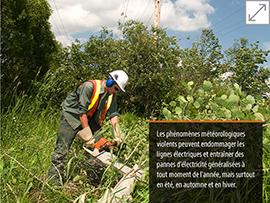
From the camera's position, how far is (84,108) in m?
3.07

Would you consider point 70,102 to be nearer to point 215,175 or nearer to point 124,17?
point 215,175

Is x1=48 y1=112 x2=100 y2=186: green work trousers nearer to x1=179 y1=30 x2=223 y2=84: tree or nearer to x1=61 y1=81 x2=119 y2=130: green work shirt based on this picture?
x1=61 y1=81 x2=119 y2=130: green work shirt

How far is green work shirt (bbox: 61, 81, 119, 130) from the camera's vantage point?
3107mm

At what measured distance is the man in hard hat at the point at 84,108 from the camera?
3.07m

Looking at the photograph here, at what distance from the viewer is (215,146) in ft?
5.48

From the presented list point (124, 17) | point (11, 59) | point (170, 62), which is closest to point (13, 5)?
point (11, 59)

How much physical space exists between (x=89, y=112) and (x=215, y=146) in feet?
6.92

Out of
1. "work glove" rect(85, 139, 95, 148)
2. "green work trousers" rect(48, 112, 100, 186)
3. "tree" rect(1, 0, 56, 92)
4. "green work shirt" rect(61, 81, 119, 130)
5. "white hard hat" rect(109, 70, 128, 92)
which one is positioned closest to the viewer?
"work glove" rect(85, 139, 95, 148)

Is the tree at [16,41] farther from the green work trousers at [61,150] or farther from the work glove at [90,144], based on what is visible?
the work glove at [90,144]

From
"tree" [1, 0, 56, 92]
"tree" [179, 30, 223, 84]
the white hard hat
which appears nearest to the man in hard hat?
the white hard hat

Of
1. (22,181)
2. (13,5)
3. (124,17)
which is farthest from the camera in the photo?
(124,17)

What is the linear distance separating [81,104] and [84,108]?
7 centimetres

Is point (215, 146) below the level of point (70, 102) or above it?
below

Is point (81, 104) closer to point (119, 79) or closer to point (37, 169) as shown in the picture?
point (119, 79)
